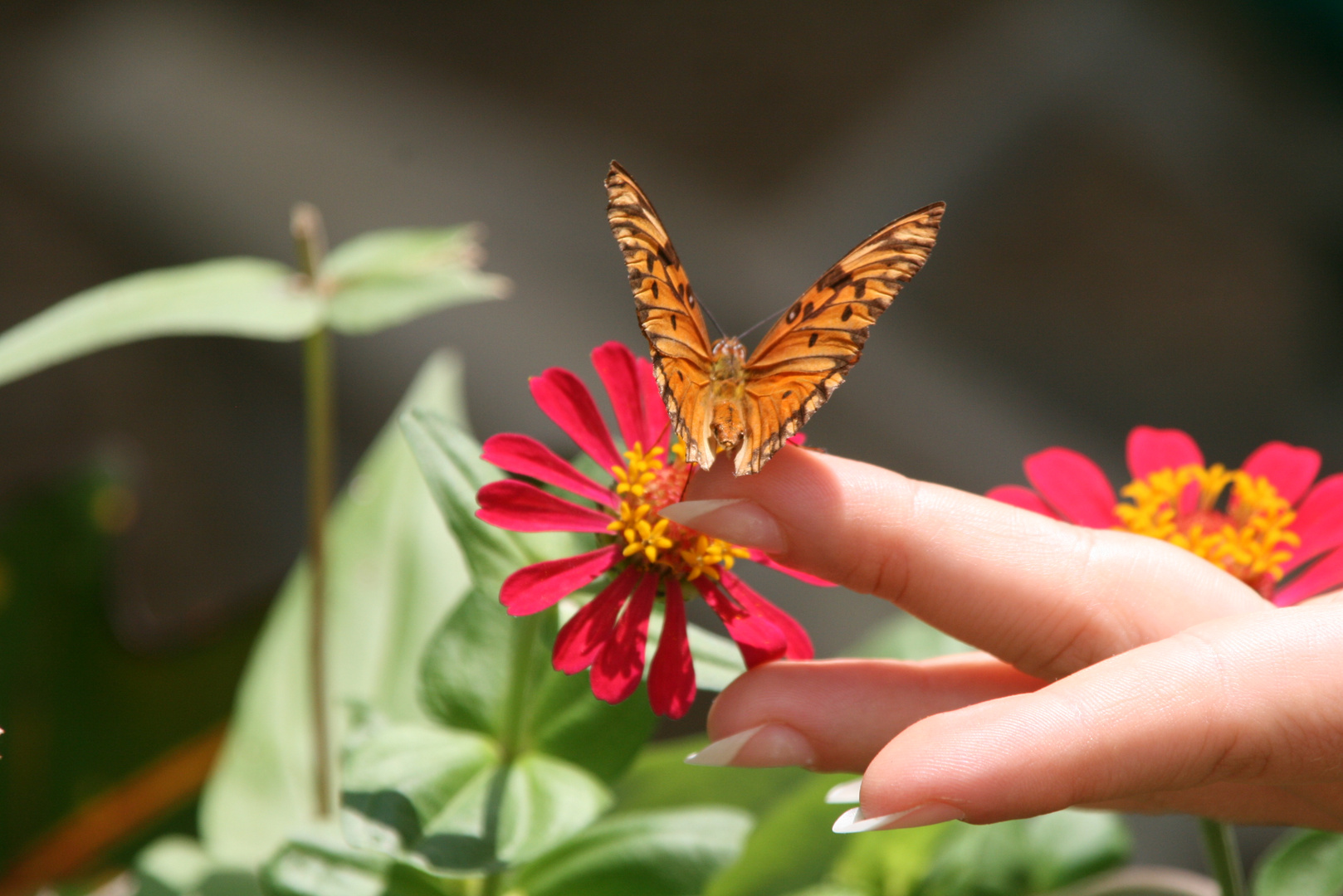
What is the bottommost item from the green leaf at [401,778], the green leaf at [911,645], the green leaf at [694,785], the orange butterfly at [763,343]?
the green leaf at [694,785]

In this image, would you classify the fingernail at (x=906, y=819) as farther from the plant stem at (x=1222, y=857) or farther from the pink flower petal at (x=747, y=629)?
the plant stem at (x=1222, y=857)

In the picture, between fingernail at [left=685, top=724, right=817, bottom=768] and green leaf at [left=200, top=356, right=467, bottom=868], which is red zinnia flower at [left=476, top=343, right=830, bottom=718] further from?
green leaf at [left=200, top=356, right=467, bottom=868]

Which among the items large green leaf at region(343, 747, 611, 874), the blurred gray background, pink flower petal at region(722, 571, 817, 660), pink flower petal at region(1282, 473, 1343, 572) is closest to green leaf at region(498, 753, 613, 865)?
large green leaf at region(343, 747, 611, 874)

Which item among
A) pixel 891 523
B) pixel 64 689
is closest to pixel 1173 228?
pixel 891 523

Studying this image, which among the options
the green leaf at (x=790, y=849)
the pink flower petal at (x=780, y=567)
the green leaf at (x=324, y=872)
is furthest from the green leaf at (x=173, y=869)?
the pink flower petal at (x=780, y=567)

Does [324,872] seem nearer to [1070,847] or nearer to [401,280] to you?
[401,280]

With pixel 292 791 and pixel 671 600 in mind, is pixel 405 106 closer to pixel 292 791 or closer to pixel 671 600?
pixel 292 791

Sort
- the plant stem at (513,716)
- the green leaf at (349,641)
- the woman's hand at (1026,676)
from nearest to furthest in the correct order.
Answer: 1. the woman's hand at (1026,676)
2. the plant stem at (513,716)
3. the green leaf at (349,641)
